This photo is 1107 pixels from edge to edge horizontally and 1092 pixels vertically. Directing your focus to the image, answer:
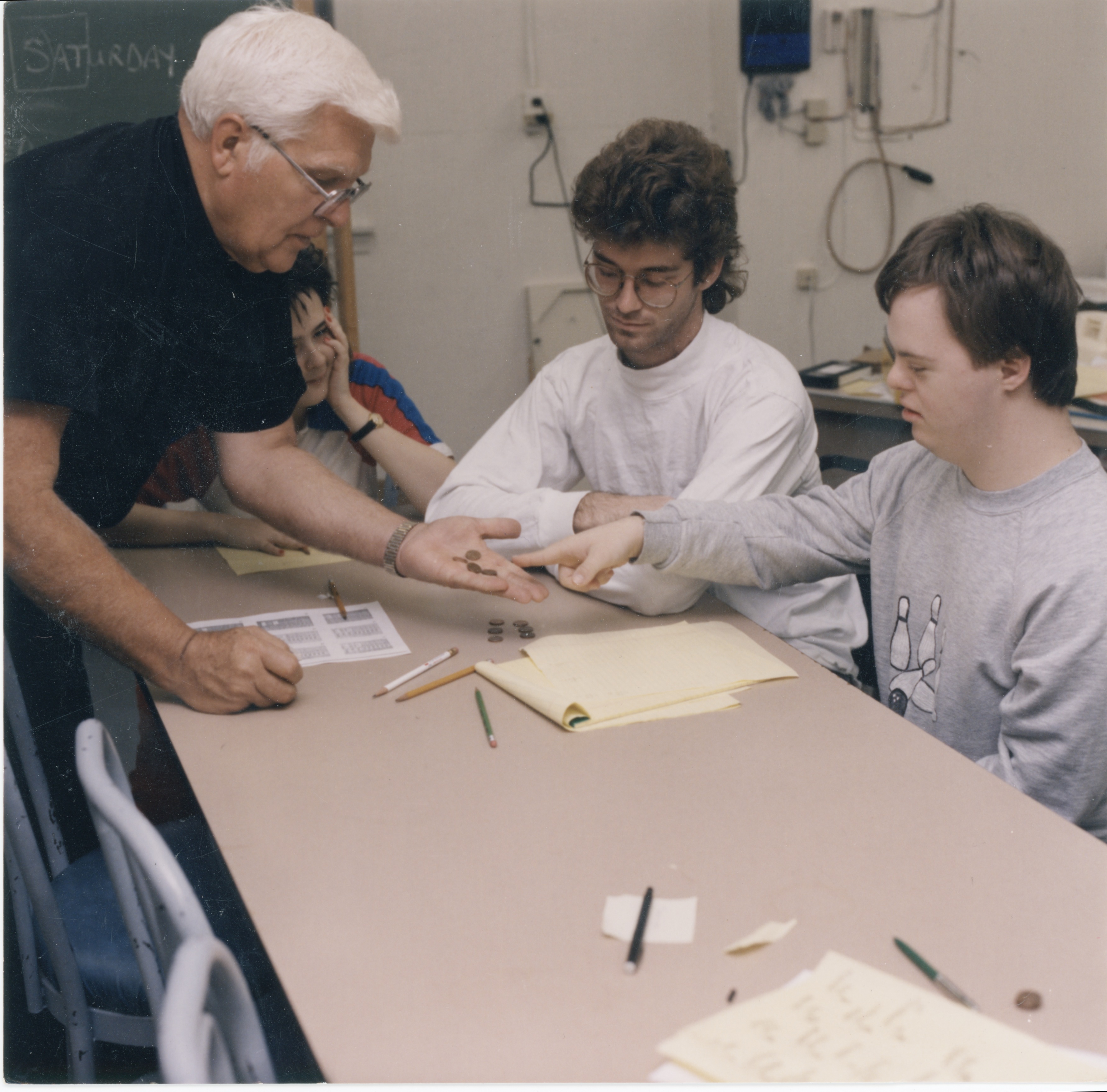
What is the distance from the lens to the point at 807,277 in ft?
12.7

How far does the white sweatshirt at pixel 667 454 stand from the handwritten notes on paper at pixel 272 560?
221 millimetres

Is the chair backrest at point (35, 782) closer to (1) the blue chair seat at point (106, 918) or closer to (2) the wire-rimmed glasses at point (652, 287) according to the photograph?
(1) the blue chair seat at point (106, 918)

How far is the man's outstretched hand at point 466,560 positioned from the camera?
1.60 meters

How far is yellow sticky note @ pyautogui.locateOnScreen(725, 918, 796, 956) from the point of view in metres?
0.86

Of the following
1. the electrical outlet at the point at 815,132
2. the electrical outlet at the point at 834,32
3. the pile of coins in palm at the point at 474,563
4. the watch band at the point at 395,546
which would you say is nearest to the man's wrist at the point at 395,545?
the watch band at the point at 395,546

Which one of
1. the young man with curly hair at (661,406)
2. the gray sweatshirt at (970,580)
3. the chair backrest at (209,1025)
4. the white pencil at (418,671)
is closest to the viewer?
the chair backrest at (209,1025)

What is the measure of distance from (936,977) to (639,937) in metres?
0.24

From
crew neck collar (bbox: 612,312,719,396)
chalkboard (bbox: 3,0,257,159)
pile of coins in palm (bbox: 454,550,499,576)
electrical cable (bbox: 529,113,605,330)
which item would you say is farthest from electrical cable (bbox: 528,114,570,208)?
pile of coins in palm (bbox: 454,550,499,576)

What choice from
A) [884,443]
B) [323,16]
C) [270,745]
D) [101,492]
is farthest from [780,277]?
[270,745]

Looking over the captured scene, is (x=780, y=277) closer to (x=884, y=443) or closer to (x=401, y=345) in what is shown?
(x=884, y=443)

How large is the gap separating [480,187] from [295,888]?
2981mm

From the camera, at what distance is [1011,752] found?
122 centimetres

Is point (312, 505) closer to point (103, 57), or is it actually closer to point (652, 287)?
point (652, 287)

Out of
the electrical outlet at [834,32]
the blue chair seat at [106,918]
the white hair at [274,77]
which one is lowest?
the blue chair seat at [106,918]
